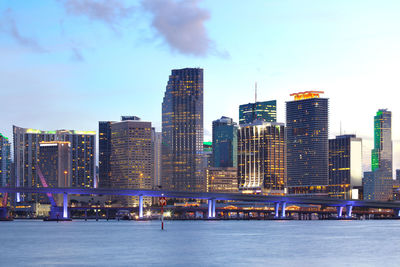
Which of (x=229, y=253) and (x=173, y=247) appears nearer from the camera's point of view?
(x=229, y=253)

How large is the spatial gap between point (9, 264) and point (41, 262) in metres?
3.28

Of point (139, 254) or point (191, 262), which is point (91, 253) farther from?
point (191, 262)

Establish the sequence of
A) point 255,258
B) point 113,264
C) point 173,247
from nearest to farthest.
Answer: point 113,264
point 255,258
point 173,247

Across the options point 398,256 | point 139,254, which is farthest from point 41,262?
point 398,256

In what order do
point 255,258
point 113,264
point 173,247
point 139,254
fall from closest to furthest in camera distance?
point 113,264, point 255,258, point 139,254, point 173,247

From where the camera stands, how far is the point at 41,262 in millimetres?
70438

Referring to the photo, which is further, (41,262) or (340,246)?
(340,246)

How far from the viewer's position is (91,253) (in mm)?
81875

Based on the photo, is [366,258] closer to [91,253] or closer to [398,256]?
[398,256]

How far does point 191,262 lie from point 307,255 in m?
15.8

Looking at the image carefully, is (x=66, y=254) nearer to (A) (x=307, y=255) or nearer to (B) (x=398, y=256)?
(A) (x=307, y=255)

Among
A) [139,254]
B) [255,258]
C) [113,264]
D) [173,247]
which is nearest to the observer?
[113,264]

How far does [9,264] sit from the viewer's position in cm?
6850

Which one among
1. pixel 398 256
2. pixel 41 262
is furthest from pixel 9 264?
pixel 398 256
